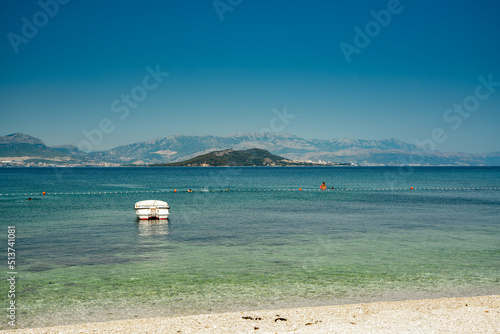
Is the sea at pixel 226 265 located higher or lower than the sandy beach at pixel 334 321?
lower

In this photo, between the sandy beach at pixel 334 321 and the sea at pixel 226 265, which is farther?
the sea at pixel 226 265

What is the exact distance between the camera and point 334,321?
1210cm

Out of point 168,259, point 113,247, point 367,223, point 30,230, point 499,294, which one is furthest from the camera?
point 367,223

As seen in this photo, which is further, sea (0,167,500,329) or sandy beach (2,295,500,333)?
sea (0,167,500,329)

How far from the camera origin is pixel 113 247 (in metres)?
25.2

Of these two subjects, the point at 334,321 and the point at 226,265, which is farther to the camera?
the point at 226,265

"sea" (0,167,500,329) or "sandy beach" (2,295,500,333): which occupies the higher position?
"sandy beach" (2,295,500,333)

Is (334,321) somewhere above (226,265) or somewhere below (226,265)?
above

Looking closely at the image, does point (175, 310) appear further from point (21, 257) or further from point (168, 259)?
point (21, 257)

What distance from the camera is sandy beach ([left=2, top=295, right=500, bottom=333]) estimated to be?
11.4 meters

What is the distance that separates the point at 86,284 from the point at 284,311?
8.63m

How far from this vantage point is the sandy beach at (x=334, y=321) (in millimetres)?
11398

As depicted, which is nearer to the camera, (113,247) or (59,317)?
(59,317)

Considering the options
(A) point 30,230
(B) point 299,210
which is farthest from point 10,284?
(B) point 299,210
